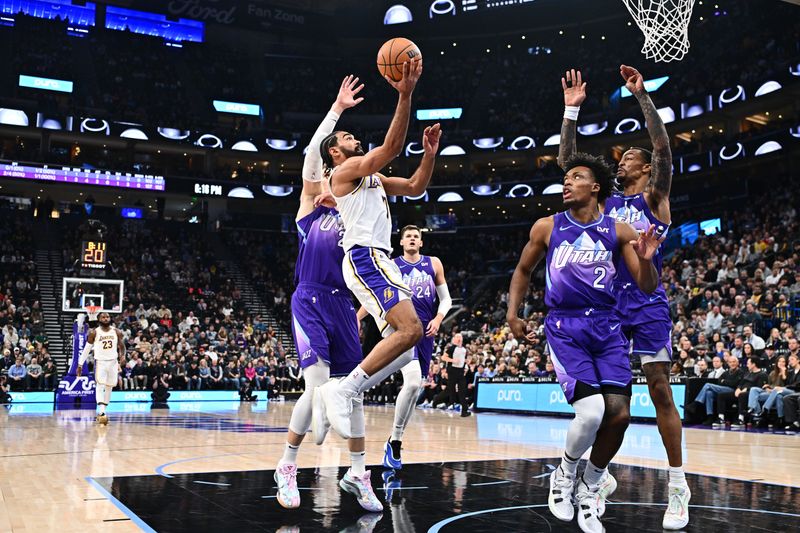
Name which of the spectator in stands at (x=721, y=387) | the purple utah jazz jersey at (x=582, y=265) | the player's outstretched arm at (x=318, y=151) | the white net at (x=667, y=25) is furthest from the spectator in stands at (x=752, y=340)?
the player's outstretched arm at (x=318, y=151)

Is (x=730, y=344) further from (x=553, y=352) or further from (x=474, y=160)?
(x=474, y=160)

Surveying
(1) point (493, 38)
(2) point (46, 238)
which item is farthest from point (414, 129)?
(2) point (46, 238)

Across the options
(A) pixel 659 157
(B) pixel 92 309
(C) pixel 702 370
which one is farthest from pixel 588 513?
(B) pixel 92 309

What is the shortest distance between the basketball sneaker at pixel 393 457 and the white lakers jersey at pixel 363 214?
101 inches

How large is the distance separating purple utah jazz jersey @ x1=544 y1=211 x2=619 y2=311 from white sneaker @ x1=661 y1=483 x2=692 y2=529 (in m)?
1.20

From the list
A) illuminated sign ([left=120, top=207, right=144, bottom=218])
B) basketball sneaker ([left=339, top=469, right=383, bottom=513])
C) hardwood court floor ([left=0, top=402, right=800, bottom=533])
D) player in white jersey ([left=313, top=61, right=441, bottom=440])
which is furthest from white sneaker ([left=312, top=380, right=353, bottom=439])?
illuminated sign ([left=120, top=207, right=144, bottom=218])

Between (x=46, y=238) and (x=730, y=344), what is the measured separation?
29631mm

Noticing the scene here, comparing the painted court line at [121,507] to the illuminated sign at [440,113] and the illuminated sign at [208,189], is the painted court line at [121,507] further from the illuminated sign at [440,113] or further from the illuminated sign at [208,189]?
the illuminated sign at [440,113]

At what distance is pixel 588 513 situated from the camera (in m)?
4.50

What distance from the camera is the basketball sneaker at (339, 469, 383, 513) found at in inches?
198

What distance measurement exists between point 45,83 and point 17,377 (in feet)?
70.9

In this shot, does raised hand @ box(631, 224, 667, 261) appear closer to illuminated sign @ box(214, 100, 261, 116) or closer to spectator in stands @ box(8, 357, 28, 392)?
spectator in stands @ box(8, 357, 28, 392)

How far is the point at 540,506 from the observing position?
5.34 metres

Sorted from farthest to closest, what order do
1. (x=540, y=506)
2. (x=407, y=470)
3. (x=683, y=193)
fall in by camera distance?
(x=683, y=193) < (x=407, y=470) < (x=540, y=506)
